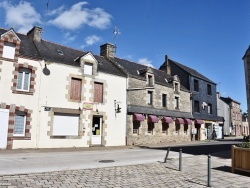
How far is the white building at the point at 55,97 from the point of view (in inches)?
636

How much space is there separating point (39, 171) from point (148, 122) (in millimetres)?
16982

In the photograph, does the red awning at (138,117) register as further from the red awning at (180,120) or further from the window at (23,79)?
the window at (23,79)

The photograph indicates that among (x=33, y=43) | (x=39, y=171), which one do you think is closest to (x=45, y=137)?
(x=33, y=43)

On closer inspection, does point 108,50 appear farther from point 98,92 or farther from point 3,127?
point 3,127

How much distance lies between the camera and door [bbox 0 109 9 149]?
1538 cm

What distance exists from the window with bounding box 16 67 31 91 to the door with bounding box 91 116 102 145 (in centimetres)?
592

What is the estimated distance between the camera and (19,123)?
16.4 meters

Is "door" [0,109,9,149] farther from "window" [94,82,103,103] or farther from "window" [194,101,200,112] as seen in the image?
"window" [194,101,200,112]

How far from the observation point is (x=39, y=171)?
26.3ft

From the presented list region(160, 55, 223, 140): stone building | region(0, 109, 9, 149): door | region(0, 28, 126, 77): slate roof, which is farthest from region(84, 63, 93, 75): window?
region(160, 55, 223, 140): stone building

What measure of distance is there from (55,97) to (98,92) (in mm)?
3897

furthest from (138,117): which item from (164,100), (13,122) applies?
(13,122)

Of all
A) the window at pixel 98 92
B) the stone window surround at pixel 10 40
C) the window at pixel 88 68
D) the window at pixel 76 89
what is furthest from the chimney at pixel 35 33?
the window at pixel 98 92

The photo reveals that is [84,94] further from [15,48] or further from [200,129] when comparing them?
[200,129]
